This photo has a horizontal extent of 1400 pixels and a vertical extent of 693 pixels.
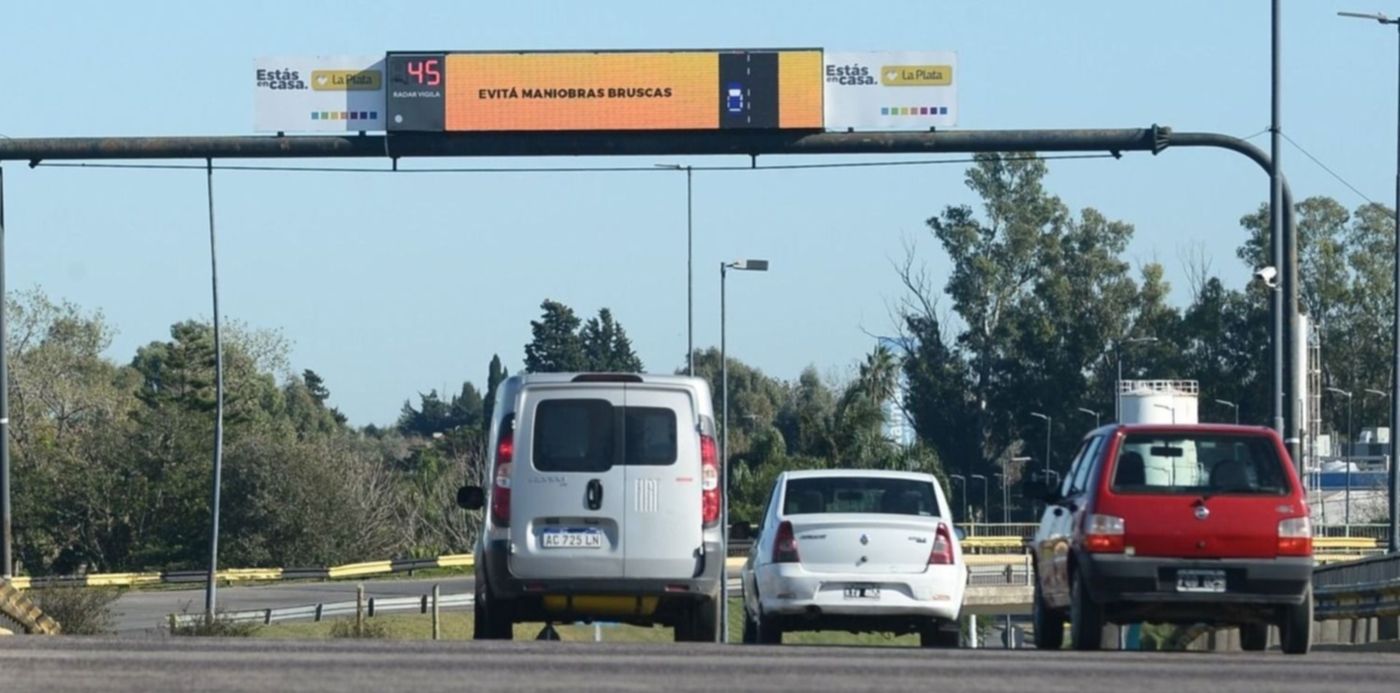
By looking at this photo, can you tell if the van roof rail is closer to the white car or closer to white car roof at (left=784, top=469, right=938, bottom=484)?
the white car

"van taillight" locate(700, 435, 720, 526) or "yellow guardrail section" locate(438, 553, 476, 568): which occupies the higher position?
"van taillight" locate(700, 435, 720, 526)

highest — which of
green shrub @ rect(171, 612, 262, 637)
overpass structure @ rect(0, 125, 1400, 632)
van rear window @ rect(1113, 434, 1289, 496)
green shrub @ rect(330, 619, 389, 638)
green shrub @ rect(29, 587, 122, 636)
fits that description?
overpass structure @ rect(0, 125, 1400, 632)

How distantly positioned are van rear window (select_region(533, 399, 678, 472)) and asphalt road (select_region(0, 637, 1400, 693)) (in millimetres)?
1657

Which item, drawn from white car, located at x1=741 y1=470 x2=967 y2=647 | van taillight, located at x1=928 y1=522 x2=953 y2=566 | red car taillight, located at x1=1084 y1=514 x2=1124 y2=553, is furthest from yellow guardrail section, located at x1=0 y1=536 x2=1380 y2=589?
red car taillight, located at x1=1084 y1=514 x2=1124 y2=553

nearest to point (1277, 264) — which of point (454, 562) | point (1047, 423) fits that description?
point (454, 562)

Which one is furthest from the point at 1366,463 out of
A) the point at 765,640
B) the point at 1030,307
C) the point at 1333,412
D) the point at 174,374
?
the point at 765,640

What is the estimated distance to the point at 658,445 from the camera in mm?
17922

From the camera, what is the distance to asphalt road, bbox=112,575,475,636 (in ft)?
180

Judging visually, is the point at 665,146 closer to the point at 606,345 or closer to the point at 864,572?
the point at 864,572

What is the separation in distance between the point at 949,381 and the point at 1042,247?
7.11 meters

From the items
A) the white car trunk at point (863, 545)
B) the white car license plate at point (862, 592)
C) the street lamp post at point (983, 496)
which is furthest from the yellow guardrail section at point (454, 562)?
the white car license plate at point (862, 592)

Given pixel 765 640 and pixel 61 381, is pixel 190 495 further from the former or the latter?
pixel 765 640

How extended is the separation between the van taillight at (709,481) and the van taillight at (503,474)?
4.78 ft

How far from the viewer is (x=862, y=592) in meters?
18.8
